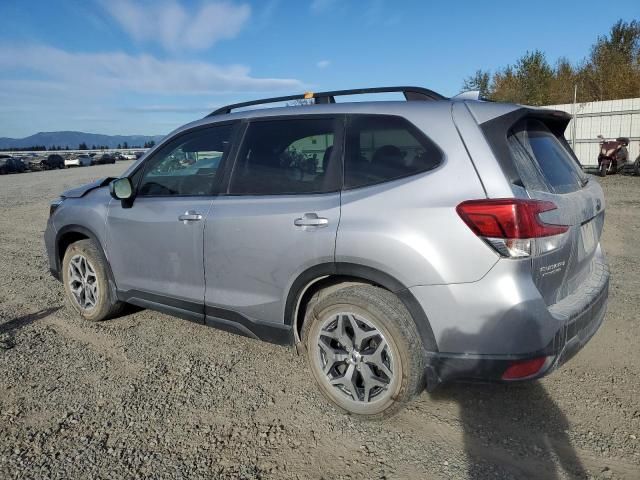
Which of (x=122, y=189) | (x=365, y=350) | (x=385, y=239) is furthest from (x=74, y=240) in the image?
(x=385, y=239)

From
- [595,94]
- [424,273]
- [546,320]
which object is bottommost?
[546,320]

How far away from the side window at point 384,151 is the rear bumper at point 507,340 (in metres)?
0.80

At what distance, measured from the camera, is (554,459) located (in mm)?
2545

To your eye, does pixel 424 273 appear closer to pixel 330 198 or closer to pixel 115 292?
pixel 330 198

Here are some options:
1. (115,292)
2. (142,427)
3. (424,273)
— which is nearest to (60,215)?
(115,292)

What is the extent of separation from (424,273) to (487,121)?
2.86 ft

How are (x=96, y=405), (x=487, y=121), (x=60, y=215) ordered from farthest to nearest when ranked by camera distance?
(x=60, y=215), (x=96, y=405), (x=487, y=121)

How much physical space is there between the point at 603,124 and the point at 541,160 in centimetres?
2080

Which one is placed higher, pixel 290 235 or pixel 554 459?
pixel 290 235

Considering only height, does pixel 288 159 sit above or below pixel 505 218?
above

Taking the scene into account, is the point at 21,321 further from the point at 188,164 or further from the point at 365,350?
the point at 365,350

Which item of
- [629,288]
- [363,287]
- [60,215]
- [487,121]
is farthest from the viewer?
[629,288]

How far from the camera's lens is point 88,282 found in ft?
14.8

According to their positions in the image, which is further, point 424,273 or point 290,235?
point 290,235
